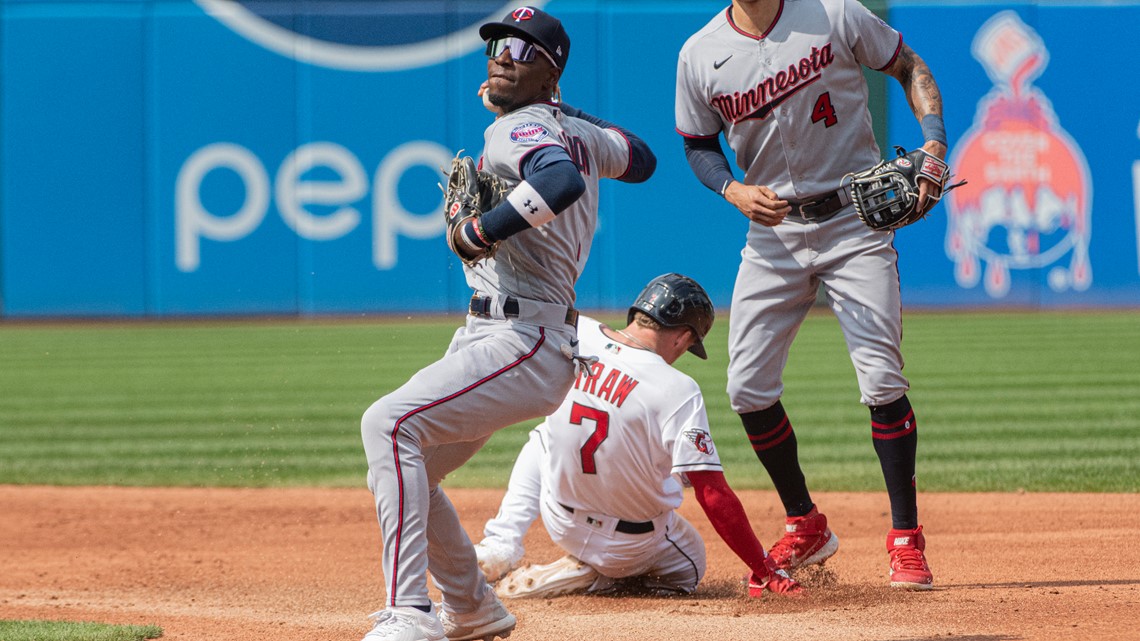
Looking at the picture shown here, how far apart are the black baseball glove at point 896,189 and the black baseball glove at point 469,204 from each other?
126cm

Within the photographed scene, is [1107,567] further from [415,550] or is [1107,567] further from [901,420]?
[415,550]

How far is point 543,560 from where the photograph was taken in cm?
469

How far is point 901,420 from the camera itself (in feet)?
12.9

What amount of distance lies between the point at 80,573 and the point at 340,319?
11.7m

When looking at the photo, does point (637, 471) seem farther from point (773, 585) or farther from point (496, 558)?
point (496, 558)

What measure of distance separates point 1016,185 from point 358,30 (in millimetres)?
8245

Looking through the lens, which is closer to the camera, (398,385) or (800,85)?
(800,85)

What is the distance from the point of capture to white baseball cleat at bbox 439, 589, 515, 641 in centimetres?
316

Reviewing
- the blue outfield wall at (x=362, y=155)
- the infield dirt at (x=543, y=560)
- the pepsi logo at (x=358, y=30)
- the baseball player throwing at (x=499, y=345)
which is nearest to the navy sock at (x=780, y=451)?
the infield dirt at (x=543, y=560)

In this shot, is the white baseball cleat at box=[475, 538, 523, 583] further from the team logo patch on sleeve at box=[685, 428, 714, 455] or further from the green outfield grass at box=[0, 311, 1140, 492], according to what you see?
the green outfield grass at box=[0, 311, 1140, 492]

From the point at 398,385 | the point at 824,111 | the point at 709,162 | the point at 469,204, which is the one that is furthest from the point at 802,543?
the point at 398,385

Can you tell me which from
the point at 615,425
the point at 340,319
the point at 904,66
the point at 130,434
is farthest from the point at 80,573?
the point at 340,319

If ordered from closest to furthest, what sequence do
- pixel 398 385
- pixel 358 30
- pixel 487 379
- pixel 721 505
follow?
pixel 487 379, pixel 721 505, pixel 398 385, pixel 358 30

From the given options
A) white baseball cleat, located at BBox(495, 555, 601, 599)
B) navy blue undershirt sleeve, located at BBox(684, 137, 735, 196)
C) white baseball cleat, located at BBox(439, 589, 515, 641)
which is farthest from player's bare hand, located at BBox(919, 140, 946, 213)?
white baseball cleat, located at BBox(439, 589, 515, 641)
